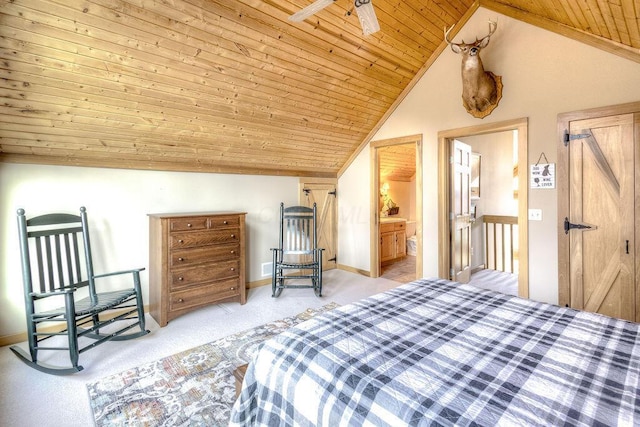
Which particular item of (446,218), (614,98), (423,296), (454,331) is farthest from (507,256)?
(454,331)

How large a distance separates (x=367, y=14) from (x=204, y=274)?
284 cm

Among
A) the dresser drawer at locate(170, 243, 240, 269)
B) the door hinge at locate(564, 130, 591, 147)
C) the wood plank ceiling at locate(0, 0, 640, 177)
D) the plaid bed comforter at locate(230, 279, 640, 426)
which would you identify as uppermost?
the wood plank ceiling at locate(0, 0, 640, 177)

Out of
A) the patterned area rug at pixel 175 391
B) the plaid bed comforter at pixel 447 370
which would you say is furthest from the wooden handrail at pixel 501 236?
the patterned area rug at pixel 175 391

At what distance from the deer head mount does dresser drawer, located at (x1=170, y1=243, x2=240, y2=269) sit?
10.0ft

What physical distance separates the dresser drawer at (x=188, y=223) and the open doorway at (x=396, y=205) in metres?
2.56

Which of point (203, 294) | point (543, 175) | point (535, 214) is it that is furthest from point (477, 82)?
point (203, 294)

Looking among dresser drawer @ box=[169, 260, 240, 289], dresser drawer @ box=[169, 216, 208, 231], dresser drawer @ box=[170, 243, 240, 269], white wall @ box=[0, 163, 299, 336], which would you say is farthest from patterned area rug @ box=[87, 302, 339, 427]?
white wall @ box=[0, 163, 299, 336]

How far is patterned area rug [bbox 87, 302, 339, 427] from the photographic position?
6.03 ft

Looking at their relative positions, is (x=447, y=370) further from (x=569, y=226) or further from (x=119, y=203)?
(x=119, y=203)

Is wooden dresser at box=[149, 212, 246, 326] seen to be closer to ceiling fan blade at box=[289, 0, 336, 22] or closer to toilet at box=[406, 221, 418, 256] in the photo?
ceiling fan blade at box=[289, 0, 336, 22]

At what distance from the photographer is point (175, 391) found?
2.08 metres

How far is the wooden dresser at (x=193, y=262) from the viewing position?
10.2 ft

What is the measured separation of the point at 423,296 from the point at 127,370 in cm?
222

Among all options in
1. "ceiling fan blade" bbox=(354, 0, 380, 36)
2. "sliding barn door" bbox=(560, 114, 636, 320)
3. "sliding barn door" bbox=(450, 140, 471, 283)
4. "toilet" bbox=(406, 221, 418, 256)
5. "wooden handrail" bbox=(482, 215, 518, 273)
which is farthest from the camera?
"toilet" bbox=(406, 221, 418, 256)
